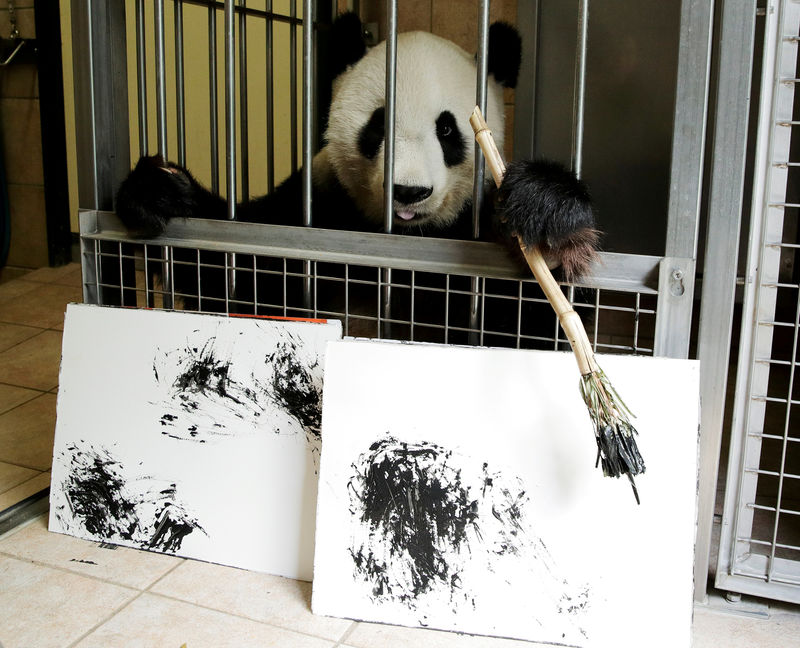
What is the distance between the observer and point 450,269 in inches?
60.5

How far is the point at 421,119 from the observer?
1.85 meters

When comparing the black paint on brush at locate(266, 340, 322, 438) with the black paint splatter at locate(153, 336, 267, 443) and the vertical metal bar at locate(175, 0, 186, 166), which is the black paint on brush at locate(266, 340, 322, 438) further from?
the vertical metal bar at locate(175, 0, 186, 166)

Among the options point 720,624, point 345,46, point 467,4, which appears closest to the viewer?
point 720,624

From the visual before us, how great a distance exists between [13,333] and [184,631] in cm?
221

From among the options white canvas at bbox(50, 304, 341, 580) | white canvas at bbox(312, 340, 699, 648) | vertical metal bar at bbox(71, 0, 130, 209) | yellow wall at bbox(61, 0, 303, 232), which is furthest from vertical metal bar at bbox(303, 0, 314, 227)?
yellow wall at bbox(61, 0, 303, 232)

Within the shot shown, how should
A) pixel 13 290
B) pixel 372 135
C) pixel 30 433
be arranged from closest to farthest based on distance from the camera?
pixel 372 135 < pixel 30 433 < pixel 13 290

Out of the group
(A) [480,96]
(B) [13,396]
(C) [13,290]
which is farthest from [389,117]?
(C) [13,290]

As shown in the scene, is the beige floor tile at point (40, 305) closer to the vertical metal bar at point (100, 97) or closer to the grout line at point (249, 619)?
the vertical metal bar at point (100, 97)

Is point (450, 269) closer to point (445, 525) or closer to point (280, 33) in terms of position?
point (445, 525)

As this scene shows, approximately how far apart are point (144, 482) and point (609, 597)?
92cm

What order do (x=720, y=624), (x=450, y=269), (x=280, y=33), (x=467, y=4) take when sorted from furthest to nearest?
(x=280, y=33) < (x=467, y=4) < (x=450, y=269) < (x=720, y=624)

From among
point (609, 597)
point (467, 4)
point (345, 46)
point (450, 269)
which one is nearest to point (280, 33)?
point (467, 4)

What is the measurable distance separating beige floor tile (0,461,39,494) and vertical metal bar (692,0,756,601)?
1.52 meters

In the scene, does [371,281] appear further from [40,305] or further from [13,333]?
[40,305]
